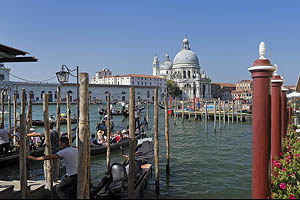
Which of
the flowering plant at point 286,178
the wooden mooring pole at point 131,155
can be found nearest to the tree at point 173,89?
the flowering plant at point 286,178

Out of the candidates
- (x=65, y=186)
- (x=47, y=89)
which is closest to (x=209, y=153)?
(x=65, y=186)

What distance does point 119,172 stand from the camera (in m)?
3.54

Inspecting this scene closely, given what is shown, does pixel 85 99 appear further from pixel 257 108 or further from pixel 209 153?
pixel 209 153

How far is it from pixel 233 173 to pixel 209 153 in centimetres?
231

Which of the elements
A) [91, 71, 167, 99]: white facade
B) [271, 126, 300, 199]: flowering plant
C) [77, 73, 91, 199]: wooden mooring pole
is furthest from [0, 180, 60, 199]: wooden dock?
[91, 71, 167, 99]: white facade

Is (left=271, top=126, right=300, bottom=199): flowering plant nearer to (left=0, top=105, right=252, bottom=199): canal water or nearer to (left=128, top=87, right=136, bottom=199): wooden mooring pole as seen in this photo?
(left=0, top=105, right=252, bottom=199): canal water

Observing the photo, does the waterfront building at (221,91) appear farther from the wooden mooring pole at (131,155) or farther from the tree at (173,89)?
the wooden mooring pole at (131,155)

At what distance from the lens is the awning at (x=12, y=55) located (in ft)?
10.8

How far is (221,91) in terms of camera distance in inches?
2820

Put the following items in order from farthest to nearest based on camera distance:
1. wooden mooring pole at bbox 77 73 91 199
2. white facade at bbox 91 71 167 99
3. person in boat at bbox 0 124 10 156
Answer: white facade at bbox 91 71 167 99, person in boat at bbox 0 124 10 156, wooden mooring pole at bbox 77 73 91 199

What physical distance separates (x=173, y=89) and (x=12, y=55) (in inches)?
2320

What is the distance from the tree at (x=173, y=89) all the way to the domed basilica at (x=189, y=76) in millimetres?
896

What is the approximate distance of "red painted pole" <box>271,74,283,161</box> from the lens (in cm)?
331

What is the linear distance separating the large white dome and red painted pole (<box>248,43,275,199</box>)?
6163 cm
